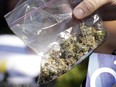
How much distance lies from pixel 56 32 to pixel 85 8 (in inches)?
4.6

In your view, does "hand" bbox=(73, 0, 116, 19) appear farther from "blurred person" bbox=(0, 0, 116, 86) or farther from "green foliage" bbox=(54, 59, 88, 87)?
"green foliage" bbox=(54, 59, 88, 87)

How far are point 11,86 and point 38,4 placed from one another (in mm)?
279

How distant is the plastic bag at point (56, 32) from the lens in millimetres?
800

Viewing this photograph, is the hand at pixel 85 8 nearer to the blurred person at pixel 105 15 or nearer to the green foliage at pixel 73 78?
the blurred person at pixel 105 15

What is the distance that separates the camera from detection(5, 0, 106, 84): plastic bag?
0.80 metres

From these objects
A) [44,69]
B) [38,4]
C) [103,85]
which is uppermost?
[38,4]

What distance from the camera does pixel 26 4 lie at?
86 centimetres

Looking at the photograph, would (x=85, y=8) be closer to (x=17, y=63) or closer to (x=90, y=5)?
(x=90, y=5)

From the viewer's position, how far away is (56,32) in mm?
843

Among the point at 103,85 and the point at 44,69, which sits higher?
the point at 44,69

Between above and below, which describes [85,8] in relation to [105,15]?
above

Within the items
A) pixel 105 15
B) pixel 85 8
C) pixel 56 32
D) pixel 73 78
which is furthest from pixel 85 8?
pixel 73 78

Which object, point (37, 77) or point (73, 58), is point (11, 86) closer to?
point (37, 77)

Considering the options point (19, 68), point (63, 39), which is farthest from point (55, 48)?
point (19, 68)
